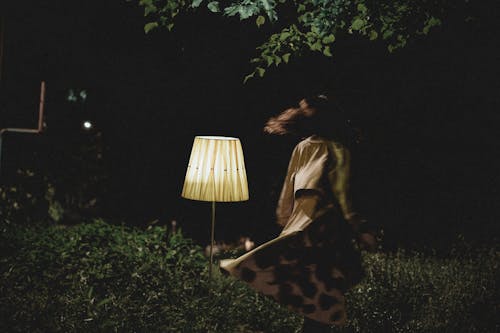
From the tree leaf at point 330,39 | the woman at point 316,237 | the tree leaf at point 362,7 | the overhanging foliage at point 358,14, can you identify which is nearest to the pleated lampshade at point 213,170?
the woman at point 316,237

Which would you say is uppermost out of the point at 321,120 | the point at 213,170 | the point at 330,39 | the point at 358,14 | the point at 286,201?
the point at 358,14

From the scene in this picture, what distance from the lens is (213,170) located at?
468cm

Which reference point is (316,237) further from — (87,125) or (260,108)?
(87,125)

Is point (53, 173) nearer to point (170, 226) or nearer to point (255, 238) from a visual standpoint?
point (170, 226)

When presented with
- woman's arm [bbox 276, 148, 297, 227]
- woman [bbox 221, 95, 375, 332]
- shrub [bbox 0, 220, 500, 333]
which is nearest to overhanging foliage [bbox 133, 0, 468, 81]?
woman [bbox 221, 95, 375, 332]

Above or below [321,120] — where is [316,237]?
below

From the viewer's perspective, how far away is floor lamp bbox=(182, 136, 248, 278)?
468 cm

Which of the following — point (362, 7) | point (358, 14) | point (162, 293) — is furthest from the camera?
point (358, 14)

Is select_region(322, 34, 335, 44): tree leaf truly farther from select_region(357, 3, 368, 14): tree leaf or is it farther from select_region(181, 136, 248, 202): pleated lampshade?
select_region(181, 136, 248, 202): pleated lampshade

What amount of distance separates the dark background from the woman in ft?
11.4

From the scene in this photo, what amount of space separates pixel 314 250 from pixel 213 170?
1.22 metres

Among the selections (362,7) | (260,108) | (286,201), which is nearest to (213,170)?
(286,201)

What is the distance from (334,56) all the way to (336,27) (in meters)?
1.97

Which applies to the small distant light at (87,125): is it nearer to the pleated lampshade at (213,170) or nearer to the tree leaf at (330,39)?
the pleated lampshade at (213,170)
